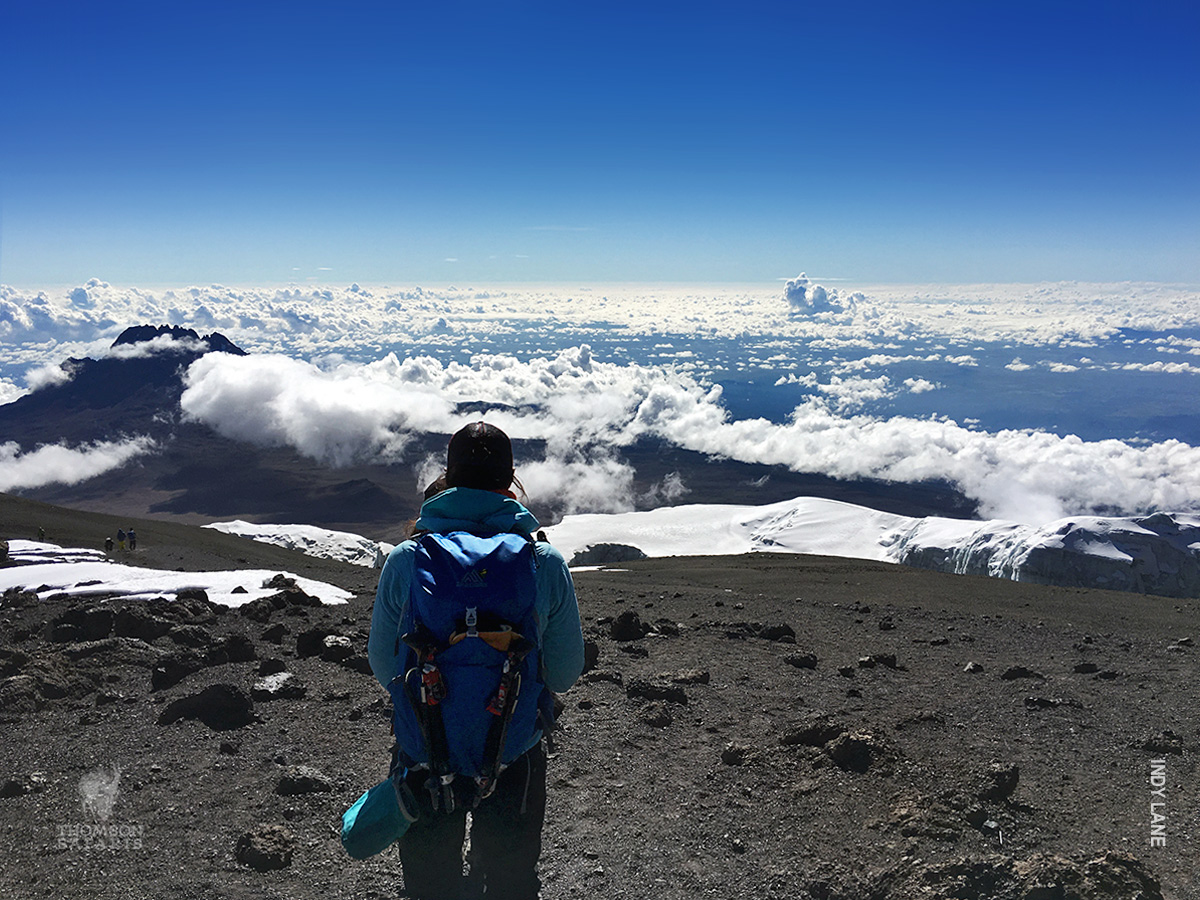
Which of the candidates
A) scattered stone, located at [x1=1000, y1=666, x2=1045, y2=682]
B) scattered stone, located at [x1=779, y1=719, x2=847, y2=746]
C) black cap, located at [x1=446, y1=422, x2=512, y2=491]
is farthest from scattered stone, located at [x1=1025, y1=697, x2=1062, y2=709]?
black cap, located at [x1=446, y1=422, x2=512, y2=491]

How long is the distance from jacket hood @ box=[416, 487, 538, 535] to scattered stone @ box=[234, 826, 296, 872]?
2.81 m

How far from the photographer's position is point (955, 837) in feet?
13.2

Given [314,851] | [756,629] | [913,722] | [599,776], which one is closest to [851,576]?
[756,629]

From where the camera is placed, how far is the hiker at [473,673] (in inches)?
88.7

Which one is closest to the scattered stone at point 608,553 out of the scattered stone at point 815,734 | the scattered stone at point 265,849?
the scattered stone at point 815,734

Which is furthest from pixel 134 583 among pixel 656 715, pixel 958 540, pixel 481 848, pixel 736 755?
pixel 958 540

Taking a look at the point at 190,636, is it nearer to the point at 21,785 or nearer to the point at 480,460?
the point at 21,785

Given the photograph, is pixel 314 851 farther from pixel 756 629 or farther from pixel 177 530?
pixel 177 530

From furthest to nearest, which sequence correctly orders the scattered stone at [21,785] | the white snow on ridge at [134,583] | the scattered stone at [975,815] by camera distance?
the white snow on ridge at [134,583] < the scattered stone at [21,785] < the scattered stone at [975,815]

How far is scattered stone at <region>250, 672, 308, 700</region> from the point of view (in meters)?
6.56

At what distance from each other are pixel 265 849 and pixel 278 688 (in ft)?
9.29

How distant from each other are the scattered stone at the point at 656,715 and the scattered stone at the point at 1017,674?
14.1 ft

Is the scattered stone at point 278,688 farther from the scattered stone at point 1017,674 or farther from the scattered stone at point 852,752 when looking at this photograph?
the scattered stone at point 1017,674

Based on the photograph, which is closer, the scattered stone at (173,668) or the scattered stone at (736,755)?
the scattered stone at (736,755)
